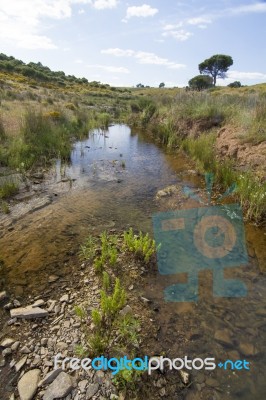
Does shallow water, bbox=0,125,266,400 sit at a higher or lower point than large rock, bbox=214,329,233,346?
higher

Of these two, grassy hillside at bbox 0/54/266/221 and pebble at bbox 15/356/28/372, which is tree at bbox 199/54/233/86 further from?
pebble at bbox 15/356/28/372

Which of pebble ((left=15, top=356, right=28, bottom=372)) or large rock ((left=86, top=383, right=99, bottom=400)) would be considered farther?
pebble ((left=15, top=356, right=28, bottom=372))

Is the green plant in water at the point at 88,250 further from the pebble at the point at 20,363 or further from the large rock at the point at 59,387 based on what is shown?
the large rock at the point at 59,387

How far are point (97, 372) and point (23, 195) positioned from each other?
166 inches

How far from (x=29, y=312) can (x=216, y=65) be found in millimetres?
48168

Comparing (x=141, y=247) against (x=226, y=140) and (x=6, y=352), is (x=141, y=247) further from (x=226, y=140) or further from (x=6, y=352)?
(x=226, y=140)

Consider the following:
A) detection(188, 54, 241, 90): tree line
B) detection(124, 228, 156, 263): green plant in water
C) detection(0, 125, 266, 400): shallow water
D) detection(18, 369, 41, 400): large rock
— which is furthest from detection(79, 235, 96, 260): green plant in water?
detection(188, 54, 241, 90): tree line

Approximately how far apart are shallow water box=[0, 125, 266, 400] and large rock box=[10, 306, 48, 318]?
309mm

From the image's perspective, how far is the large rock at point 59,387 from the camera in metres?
1.85

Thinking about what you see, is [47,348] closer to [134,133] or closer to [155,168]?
[155,168]

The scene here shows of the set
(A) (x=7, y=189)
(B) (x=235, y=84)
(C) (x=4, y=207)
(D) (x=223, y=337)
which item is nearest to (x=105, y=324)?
(D) (x=223, y=337)

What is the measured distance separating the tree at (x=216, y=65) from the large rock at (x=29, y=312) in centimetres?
4696

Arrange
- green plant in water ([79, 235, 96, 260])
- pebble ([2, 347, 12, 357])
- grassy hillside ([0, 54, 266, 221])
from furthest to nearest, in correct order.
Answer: grassy hillside ([0, 54, 266, 221]), green plant in water ([79, 235, 96, 260]), pebble ([2, 347, 12, 357])

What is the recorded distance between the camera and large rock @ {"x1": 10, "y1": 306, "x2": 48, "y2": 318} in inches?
99.3
